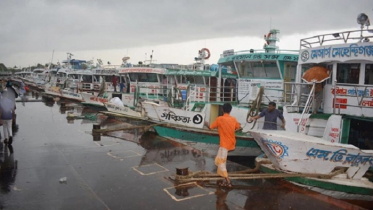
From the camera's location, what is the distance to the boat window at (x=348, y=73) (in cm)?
813

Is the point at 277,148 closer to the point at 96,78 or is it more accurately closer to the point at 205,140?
the point at 205,140

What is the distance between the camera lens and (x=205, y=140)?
10242mm

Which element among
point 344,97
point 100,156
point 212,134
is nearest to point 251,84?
point 212,134

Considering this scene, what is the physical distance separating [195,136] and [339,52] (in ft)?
17.4

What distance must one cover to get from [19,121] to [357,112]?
1445 cm

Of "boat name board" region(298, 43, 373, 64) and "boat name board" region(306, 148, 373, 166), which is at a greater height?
"boat name board" region(298, 43, 373, 64)

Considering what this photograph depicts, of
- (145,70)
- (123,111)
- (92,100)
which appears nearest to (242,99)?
(123,111)

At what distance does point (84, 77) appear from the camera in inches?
1110

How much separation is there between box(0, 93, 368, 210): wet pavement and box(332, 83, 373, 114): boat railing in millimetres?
3166

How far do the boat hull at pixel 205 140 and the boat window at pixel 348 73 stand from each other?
3.28 meters

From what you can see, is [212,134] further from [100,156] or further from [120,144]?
[100,156]

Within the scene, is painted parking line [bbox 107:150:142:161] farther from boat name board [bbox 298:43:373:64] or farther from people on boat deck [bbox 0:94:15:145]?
boat name board [bbox 298:43:373:64]

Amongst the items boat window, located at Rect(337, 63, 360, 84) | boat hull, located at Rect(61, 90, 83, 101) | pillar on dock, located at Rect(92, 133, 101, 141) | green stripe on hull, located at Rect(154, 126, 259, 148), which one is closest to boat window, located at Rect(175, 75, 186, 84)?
green stripe on hull, located at Rect(154, 126, 259, 148)

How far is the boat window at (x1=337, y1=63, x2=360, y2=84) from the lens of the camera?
8129 millimetres
